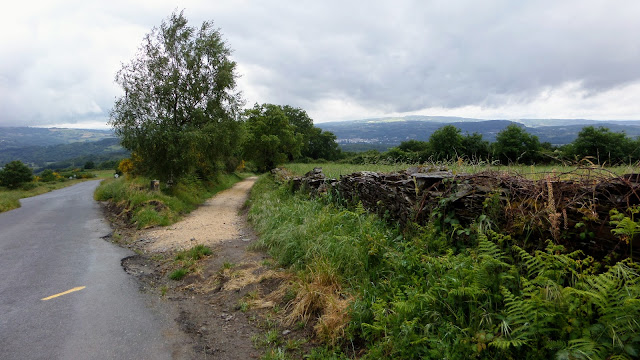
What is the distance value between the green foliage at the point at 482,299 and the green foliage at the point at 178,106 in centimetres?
1324

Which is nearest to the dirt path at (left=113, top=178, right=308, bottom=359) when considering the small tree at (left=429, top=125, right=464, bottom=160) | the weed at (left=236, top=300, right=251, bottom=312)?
the weed at (left=236, top=300, right=251, bottom=312)

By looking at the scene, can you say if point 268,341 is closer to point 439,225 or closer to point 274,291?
point 274,291

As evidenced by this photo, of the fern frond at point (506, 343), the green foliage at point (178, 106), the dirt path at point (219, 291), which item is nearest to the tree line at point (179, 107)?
the green foliage at point (178, 106)

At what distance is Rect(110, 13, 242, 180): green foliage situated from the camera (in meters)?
15.9

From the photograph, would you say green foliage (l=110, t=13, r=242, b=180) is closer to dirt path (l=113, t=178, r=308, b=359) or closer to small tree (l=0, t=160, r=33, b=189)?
dirt path (l=113, t=178, r=308, b=359)

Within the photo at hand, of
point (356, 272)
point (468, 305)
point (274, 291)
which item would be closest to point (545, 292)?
point (468, 305)

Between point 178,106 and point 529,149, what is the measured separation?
53.3 ft

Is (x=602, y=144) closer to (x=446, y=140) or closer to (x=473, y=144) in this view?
(x=473, y=144)

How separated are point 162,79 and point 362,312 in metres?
16.7

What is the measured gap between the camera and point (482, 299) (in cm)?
300

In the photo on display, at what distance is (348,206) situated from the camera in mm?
7691

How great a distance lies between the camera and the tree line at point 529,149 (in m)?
5.96

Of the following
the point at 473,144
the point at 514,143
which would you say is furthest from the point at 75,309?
the point at 473,144

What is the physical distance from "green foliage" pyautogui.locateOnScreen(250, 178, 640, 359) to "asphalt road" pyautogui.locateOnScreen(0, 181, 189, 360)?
253 centimetres
